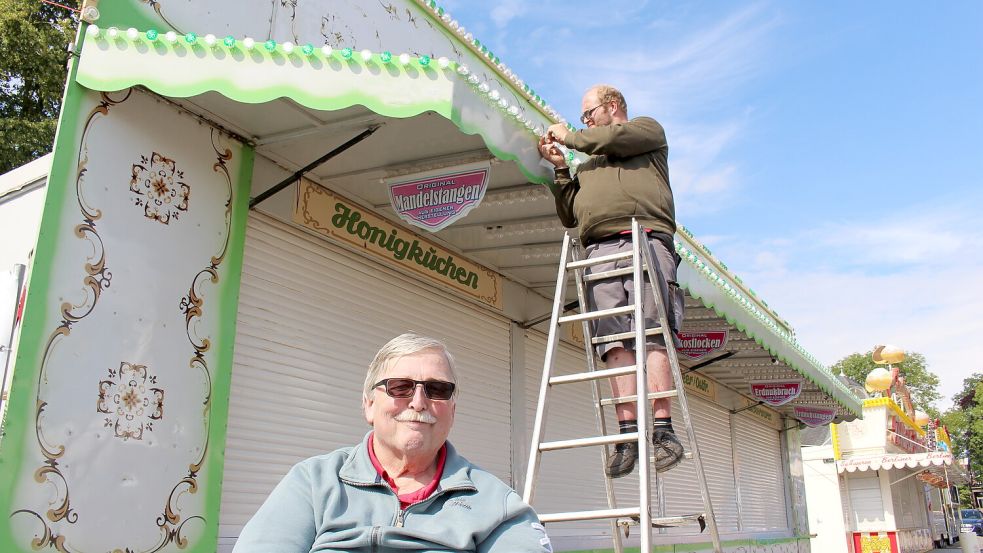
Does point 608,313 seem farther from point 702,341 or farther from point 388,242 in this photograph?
point 702,341

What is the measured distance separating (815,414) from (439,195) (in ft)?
39.8

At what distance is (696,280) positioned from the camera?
7.16 m

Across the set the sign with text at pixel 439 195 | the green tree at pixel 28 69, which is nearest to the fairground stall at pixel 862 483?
the sign with text at pixel 439 195

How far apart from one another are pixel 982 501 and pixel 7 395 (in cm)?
8176

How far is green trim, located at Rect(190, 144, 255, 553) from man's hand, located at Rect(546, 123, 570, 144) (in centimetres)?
217

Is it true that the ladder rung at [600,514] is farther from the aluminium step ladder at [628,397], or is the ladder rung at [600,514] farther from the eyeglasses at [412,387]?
the eyeglasses at [412,387]

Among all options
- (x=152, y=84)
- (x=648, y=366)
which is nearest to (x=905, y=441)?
(x=648, y=366)

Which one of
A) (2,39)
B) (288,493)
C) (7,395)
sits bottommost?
(288,493)

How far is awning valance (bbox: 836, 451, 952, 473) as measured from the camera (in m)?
21.1

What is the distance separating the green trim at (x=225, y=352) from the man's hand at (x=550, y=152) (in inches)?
83.4

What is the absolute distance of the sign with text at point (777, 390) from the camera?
12.0 m

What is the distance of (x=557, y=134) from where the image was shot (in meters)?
4.82

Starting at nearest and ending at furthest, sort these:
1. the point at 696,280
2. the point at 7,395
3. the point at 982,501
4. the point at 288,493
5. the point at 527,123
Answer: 1. the point at 288,493
2. the point at 7,395
3. the point at 527,123
4. the point at 696,280
5. the point at 982,501

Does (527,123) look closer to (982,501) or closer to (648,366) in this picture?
(648,366)
